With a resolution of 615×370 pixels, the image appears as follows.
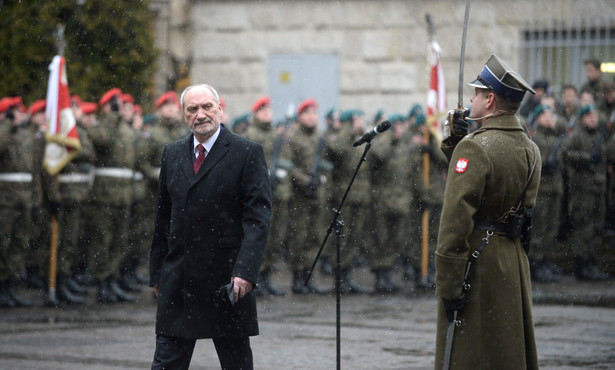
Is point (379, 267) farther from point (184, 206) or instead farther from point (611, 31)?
point (184, 206)

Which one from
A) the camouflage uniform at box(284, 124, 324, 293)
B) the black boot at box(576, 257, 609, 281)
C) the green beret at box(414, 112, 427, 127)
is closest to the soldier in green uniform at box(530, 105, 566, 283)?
the black boot at box(576, 257, 609, 281)

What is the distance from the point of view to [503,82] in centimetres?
572

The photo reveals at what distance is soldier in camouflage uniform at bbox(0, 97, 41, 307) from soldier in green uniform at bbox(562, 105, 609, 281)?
650cm

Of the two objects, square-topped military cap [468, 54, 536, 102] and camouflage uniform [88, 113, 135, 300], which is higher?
square-topped military cap [468, 54, 536, 102]

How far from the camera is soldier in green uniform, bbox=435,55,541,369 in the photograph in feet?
18.0

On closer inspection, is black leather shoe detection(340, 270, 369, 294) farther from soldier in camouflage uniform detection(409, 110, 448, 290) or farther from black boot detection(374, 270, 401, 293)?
soldier in camouflage uniform detection(409, 110, 448, 290)

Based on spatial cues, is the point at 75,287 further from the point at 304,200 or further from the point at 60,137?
the point at 304,200

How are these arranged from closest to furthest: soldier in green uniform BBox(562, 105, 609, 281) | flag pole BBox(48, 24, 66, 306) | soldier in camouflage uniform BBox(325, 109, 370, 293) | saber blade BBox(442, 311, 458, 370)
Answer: saber blade BBox(442, 311, 458, 370), flag pole BBox(48, 24, 66, 306), soldier in camouflage uniform BBox(325, 109, 370, 293), soldier in green uniform BBox(562, 105, 609, 281)

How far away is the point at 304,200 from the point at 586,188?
3.66 meters

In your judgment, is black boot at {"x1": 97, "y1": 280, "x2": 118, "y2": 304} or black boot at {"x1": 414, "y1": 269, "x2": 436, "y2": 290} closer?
black boot at {"x1": 97, "y1": 280, "x2": 118, "y2": 304}

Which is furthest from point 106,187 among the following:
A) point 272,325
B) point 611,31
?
point 611,31

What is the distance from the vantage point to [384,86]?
19156 millimetres

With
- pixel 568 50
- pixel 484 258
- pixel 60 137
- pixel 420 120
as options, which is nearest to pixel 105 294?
pixel 60 137

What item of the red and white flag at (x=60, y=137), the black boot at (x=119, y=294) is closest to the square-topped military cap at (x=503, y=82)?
the red and white flag at (x=60, y=137)
